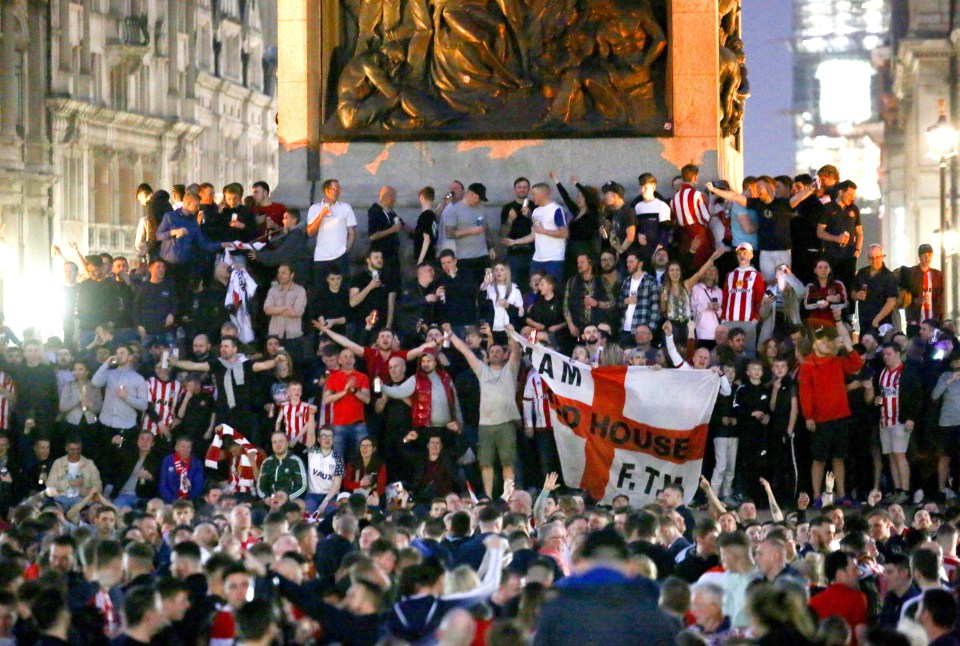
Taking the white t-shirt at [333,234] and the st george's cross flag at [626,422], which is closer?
the st george's cross flag at [626,422]

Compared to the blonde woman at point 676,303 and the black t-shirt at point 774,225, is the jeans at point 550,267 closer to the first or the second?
the blonde woman at point 676,303

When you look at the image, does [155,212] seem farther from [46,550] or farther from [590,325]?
[46,550]

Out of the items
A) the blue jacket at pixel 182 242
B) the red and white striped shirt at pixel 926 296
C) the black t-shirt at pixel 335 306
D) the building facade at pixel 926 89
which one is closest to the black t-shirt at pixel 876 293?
the red and white striped shirt at pixel 926 296

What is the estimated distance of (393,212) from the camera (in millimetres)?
25359

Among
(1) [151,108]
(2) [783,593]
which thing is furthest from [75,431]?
(1) [151,108]

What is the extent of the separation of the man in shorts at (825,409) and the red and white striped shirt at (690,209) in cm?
297

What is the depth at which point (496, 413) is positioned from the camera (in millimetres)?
22266

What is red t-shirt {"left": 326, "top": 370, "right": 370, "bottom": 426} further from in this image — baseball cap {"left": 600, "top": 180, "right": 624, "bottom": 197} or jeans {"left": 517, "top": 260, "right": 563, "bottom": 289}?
baseball cap {"left": 600, "top": 180, "right": 624, "bottom": 197}

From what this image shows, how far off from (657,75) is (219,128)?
61489 mm

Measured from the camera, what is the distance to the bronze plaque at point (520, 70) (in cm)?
2564

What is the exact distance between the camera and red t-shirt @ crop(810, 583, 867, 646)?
13.0 metres

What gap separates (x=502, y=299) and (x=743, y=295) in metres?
2.40

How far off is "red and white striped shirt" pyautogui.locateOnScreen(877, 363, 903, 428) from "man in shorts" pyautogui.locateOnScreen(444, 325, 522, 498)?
11.2 feet

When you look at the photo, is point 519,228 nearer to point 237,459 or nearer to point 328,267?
point 328,267
